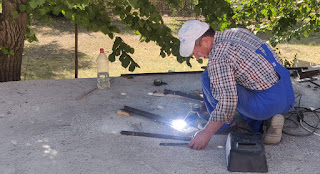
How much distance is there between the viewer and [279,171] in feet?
10.2

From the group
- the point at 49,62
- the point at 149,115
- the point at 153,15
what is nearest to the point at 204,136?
the point at 149,115

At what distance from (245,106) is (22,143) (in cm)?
199

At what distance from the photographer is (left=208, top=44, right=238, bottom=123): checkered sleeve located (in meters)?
3.11

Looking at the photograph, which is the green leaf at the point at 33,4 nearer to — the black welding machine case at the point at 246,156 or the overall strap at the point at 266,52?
the overall strap at the point at 266,52

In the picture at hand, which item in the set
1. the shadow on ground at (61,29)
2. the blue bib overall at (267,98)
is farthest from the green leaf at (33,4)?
the shadow on ground at (61,29)

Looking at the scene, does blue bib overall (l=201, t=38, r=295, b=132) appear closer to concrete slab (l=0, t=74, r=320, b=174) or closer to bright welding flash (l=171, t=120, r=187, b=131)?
concrete slab (l=0, t=74, r=320, b=174)

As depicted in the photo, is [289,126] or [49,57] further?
[49,57]

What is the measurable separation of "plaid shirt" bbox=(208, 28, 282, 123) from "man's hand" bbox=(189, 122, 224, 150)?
0.06 m

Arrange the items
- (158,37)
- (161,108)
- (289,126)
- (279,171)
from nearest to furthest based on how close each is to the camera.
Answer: (279,171) → (289,126) → (161,108) → (158,37)

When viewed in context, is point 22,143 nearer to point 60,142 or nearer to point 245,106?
point 60,142

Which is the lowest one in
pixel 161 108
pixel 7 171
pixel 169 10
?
pixel 7 171

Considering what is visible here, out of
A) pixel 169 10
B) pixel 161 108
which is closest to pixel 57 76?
pixel 161 108

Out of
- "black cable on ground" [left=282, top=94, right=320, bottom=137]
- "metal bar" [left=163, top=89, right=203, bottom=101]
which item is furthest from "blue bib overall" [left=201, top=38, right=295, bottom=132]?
"metal bar" [left=163, top=89, right=203, bottom=101]

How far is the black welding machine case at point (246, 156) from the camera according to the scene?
9.95ft
